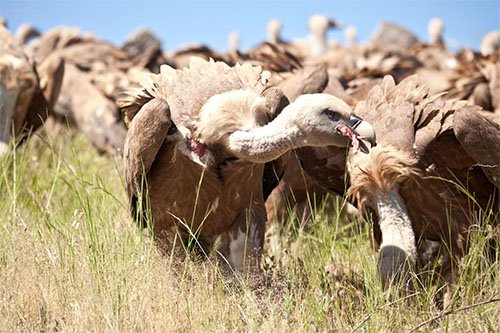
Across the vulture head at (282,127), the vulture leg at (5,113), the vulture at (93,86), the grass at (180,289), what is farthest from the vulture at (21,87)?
the vulture head at (282,127)

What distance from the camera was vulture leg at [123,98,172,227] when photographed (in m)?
4.89

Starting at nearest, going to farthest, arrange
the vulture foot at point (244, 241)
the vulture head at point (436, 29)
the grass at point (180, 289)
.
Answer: the grass at point (180, 289) < the vulture foot at point (244, 241) < the vulture head at point (436, 29)

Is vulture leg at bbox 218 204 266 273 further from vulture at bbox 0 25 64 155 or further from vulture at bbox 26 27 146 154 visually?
vulture at bbox 26 27 146 154

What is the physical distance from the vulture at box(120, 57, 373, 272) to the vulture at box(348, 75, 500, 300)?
20.4 inches

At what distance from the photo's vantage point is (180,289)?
4754mm

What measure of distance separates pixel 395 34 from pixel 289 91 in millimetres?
19226

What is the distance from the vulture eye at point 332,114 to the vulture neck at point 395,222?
72 centimetres

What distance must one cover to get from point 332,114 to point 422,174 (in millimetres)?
955

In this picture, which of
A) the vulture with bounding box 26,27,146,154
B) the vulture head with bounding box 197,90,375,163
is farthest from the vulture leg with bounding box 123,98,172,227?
the vulture with bounding box 26,27,146,154

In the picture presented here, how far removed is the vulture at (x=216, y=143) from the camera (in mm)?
4812

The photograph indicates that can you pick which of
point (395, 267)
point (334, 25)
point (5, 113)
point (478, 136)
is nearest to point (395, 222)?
point (395, 267)

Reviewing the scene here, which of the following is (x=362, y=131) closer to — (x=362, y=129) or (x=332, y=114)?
(x=362, y=129)

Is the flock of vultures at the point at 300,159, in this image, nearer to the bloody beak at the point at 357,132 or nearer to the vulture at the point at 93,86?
the bloody beak at the point at 357,132

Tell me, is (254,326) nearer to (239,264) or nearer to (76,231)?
(239,264)
